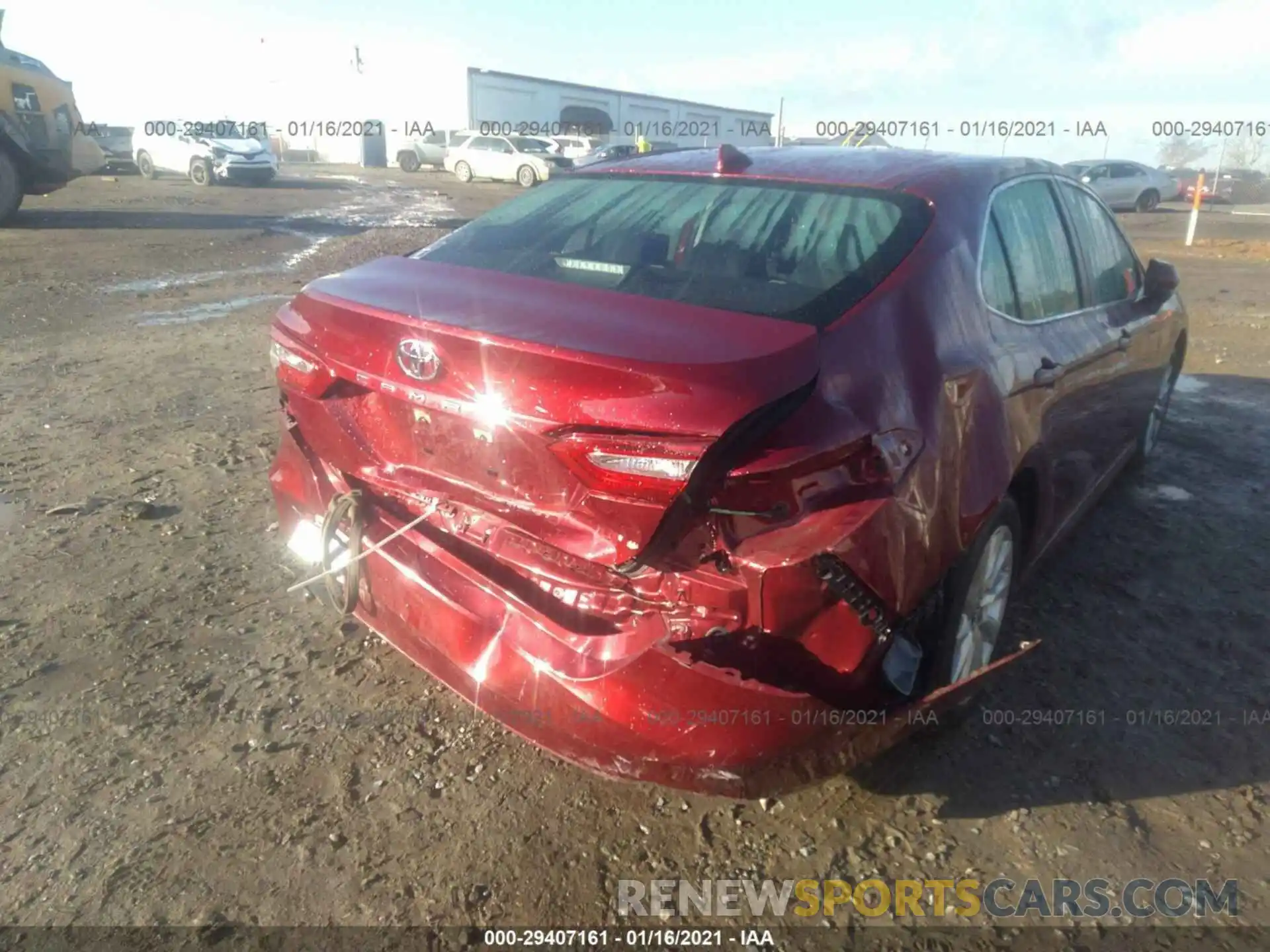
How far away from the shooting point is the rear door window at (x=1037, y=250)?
9.46ft

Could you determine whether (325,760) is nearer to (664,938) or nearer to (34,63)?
(664,938)

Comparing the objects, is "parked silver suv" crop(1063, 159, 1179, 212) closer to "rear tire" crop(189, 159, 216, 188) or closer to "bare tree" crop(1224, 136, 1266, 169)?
"rear tire" crop(189, 159, 216, 188)

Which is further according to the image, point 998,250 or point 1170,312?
point 1170,312

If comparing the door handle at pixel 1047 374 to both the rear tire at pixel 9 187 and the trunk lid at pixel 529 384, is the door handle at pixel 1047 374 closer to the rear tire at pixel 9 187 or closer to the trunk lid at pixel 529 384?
the trunk lid at pixel 529 384

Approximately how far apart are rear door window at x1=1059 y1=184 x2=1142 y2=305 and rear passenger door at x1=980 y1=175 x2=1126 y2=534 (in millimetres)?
115

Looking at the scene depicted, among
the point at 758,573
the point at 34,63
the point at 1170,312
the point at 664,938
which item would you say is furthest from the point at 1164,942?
the point at 34,63

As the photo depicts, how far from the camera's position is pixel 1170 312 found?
177 inches

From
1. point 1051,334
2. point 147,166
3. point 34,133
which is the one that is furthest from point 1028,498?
point 147,166

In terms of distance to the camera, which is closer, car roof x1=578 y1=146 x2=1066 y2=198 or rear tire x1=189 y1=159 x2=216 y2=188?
car roof x1=578 y1=146 x2=1066 y2=198

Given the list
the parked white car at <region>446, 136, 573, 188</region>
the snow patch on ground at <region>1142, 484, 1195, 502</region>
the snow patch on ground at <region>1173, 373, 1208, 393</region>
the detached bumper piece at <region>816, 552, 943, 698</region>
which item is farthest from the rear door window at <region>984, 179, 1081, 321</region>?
the parked white car at <region>446, 136, 573, 188</region>

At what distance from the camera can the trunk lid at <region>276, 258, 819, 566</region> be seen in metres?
1.88

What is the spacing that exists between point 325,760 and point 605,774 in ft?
2.95

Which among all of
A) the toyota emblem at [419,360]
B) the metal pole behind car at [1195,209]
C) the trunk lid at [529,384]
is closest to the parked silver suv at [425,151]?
the metal pole behind car at [1195,209]

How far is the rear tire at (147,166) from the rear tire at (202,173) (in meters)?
2.07
